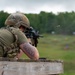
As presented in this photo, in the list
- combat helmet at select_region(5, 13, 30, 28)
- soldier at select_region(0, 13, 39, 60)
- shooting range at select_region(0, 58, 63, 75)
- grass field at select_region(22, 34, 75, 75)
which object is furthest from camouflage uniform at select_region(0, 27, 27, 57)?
grass field at select_region(22, 34, 75, 75)

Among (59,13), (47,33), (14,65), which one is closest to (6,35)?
(14,65)

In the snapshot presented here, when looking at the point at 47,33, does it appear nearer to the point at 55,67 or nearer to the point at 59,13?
the point at 59,13

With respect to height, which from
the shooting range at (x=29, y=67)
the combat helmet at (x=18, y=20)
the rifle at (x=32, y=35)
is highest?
the combat helmet at (x=18, y=20)

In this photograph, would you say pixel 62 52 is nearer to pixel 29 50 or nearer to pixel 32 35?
pixel 32 35

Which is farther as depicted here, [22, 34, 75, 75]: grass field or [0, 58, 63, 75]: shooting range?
[22, 34, 75, 75]: grass field

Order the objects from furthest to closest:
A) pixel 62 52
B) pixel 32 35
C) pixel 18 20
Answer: pixel 62 52, pixel 32 35, pixel 18 20

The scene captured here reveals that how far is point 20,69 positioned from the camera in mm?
4852

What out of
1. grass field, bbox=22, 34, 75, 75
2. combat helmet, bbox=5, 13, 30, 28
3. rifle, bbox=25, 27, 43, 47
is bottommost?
grass field, bbox=22, 34, 75, 75

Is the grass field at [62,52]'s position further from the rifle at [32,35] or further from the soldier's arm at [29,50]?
the soldier's arm at [29,50]

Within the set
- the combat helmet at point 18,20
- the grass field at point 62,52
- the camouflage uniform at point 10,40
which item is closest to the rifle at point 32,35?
the combat helmet at point 18,20

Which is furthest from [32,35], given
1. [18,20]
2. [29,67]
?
[29,67]

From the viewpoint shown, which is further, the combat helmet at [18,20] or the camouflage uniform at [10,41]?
the combat helmet at [18,20]

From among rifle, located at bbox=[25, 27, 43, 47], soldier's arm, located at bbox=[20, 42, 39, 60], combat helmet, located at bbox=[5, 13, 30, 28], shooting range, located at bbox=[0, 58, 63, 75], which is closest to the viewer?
shooting range, located at bbox=[0, 58, 63, 75]

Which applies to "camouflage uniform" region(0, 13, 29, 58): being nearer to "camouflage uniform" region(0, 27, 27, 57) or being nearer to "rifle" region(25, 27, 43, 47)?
"camouflage uniform" region(0, 27, 27, 57)
